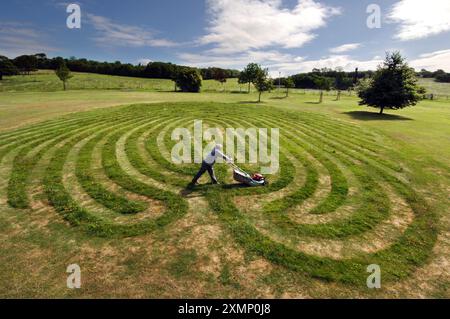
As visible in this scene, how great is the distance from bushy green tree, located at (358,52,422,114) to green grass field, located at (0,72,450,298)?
21.8m

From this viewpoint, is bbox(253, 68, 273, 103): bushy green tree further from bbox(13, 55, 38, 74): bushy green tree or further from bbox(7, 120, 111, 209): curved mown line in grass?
bbox(13, 55, 38, 74): bushy green tree

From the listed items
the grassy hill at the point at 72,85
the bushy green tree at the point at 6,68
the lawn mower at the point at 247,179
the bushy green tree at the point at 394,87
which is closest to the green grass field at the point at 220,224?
the lawn mower at the point at 247,179

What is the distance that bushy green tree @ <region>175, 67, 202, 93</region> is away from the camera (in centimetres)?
8206

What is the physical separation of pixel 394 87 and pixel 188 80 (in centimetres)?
5964

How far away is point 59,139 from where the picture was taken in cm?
2158

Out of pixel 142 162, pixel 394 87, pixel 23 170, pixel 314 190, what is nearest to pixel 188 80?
pixel 394 87

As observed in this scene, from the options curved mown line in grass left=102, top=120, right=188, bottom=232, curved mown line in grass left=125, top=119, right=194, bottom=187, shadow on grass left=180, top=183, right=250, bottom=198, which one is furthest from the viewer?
curved mown line in grass left=125, top=119, right=194, bottom=187

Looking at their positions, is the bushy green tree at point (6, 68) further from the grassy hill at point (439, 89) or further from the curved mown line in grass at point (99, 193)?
the grassy hill at point (439, 89)

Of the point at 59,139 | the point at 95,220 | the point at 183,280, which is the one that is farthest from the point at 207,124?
the point at 183,280

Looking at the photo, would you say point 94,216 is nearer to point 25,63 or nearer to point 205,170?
point 205,170

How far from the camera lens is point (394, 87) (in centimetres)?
3797

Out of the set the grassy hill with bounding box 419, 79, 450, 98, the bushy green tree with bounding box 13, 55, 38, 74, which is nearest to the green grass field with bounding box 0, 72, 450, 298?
the grassy hill with bounding box 419, 79, 450, 98
